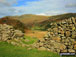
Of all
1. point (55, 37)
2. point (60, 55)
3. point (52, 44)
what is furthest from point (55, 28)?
point (60, 55)

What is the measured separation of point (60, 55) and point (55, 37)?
2.96 m

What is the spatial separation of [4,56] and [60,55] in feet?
19.0

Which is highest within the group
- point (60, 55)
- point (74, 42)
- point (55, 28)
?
point (55, 28)

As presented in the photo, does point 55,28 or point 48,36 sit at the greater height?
point 55,28

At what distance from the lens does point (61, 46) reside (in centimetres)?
1509

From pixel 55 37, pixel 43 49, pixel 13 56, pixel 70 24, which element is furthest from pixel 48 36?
pixel 13 56

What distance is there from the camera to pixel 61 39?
1579 centimetres

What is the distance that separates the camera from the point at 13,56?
12570 mm

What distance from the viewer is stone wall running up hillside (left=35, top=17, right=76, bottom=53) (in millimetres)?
15125

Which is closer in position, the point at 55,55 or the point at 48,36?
the point at 55,55

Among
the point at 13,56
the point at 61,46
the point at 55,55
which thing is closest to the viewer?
the point at 13,56

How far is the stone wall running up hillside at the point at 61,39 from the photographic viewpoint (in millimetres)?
15125

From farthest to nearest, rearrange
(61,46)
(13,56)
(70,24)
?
(70,24)
(61,46)
(13,56)

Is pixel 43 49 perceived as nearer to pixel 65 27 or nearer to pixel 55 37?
pixel 55 37
